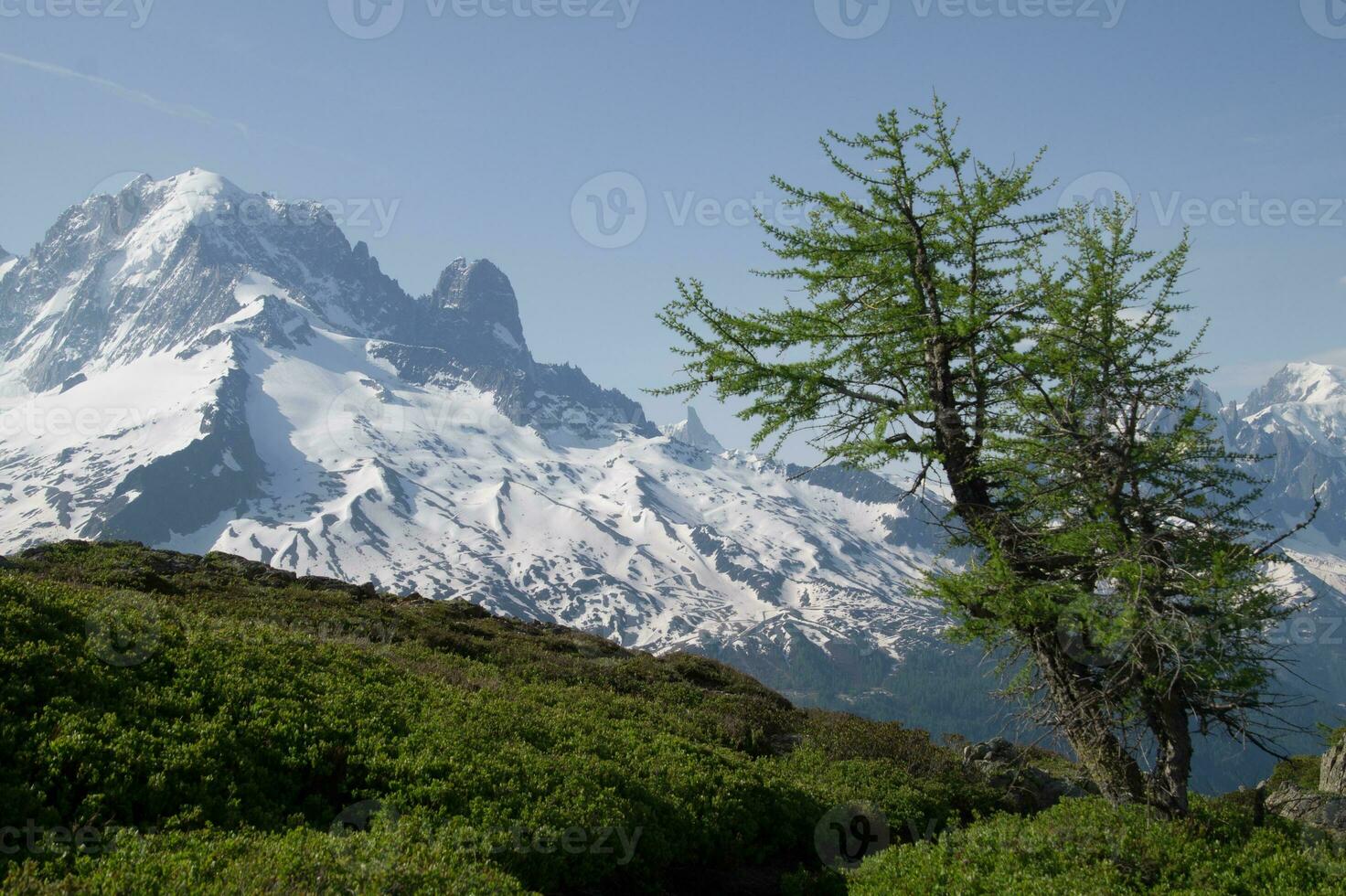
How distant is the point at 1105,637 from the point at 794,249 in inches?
292

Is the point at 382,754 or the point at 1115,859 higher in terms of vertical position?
the point at 382,754

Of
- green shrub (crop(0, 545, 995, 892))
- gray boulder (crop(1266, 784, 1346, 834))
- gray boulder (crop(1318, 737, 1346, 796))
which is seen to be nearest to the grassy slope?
green shrub (crop(0, 545, 995, 892))

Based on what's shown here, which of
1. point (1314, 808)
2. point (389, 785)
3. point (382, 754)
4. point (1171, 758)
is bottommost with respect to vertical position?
point (1314, 808)

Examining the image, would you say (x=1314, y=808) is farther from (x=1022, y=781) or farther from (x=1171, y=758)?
(x=1022, y=781)

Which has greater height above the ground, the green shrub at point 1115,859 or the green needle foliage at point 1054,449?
the green needle foliage at point 1054,449

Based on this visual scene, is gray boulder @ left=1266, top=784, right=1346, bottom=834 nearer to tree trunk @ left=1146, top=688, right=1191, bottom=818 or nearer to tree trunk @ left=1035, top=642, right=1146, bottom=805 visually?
tree trunk @ left=1035, top=642, right=1146, bottom=805

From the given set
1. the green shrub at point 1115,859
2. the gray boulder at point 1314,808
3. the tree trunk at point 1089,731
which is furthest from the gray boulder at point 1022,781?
the green shrub at point 1115,859

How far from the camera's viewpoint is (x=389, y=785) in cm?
1038

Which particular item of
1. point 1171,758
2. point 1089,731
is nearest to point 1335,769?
point 1089,731

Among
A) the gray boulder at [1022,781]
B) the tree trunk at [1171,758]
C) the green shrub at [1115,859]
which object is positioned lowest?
the gray boulder at [1022,781]

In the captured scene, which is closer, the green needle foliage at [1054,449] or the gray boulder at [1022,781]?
the green needle foliage at [1054,449]

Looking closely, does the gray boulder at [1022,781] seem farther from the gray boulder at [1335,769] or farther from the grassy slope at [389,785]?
the gray boulder at [1335,769]

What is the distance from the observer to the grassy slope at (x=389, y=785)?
798 cm

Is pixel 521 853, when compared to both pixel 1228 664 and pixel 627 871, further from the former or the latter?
pixel 1228 664
